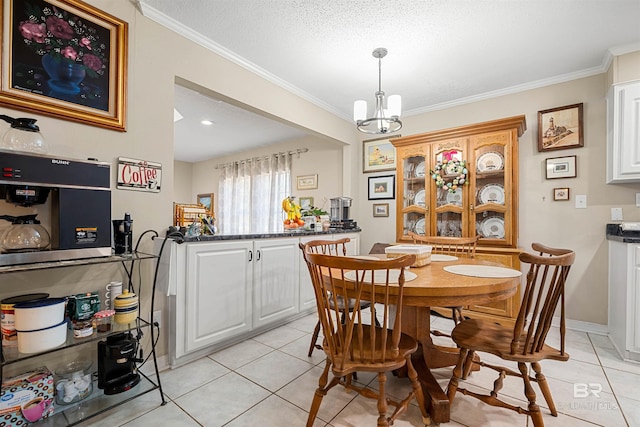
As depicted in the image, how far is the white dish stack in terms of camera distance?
1291 mm

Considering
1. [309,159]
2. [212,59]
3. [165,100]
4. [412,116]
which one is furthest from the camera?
[309,159]

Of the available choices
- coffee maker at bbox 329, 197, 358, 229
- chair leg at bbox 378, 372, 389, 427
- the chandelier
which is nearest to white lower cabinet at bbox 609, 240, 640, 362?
the chandelier

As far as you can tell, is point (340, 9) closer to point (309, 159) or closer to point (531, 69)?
point (531, 69)

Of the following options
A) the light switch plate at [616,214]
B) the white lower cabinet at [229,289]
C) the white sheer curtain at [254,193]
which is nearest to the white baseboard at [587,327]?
the light switch plate at [616,214]

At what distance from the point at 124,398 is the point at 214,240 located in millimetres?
1052

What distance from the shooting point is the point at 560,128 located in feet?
9.45

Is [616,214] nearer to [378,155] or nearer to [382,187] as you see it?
[382,187]

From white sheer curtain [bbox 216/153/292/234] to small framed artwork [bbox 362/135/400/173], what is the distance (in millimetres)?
1547

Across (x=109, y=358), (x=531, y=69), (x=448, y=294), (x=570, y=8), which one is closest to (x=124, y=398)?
(x=109, y=358)

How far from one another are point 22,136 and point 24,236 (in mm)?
487

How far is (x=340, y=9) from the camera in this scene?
2.00m

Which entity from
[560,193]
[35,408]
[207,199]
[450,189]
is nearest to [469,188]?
[450,189]

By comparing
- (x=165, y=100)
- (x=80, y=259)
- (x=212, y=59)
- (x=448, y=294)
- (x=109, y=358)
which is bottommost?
(x=109, y=358)

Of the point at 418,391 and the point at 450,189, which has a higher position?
the point at 450,189
